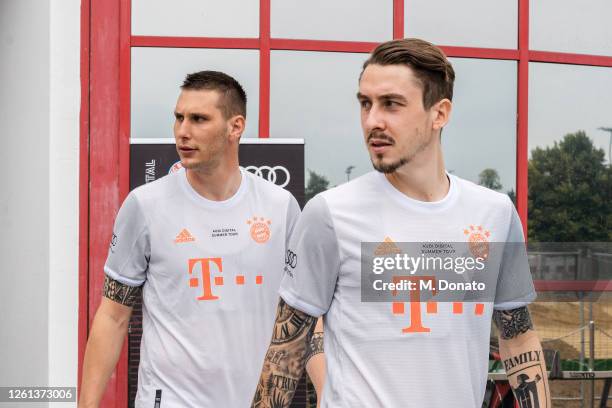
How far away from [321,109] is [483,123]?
2.70ft

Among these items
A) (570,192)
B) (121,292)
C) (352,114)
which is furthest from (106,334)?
(570,192)

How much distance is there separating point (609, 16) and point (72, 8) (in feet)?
9.05

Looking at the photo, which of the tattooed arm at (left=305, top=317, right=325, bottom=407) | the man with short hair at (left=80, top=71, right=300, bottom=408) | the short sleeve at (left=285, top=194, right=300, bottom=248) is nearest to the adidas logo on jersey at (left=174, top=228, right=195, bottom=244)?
the man with short hair at (left=80, top=71, right=300, bottom=408)

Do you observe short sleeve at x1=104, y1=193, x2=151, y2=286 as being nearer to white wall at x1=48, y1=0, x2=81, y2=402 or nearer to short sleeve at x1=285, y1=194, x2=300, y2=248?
short sleeve at x1=285, y1=194, x2=300, y2=248

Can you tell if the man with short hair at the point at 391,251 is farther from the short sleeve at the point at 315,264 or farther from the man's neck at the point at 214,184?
the man's neck at the point at 214,184

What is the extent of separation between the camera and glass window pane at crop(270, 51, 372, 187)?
4.43m

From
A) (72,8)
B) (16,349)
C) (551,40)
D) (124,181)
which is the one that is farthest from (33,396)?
(551,40)

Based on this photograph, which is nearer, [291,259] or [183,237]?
[291,259]

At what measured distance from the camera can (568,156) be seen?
4629 mm

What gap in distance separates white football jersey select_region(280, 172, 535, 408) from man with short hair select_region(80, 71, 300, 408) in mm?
800

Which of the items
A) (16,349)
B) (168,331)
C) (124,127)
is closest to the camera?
(168,331)

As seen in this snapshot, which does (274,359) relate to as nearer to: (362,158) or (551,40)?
(362,158)

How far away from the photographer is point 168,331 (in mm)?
3260

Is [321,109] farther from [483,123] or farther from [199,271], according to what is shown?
[199,271]
